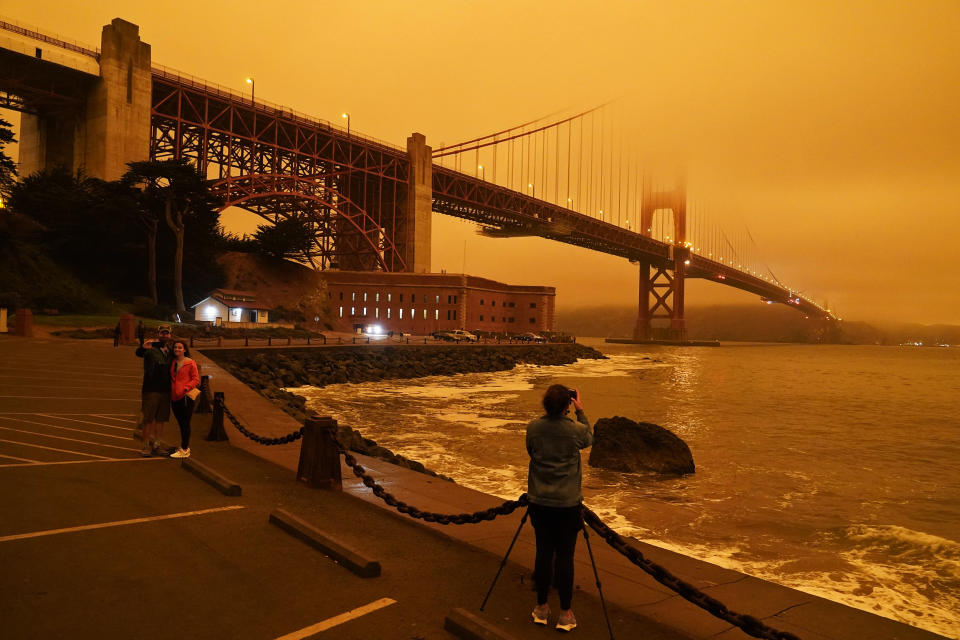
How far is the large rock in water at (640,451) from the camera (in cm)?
1397

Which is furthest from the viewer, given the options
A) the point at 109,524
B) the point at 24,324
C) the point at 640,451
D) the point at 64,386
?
the point at 24,324

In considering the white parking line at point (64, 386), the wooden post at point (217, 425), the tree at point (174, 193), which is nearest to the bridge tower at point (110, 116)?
the tree at point (174, 193)

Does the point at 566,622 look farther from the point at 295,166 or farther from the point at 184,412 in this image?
the point at 295,166

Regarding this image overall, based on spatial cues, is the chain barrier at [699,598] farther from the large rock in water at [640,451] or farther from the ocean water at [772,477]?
the large rock in water at [640,451]

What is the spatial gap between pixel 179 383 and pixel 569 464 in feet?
21.9

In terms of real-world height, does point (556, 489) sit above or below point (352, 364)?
above

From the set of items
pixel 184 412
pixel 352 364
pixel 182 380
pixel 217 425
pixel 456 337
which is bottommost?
pixel 352 364

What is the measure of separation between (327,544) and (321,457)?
2.35m

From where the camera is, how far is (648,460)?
1394 centimetres

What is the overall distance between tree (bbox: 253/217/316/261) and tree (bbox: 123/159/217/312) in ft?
50.2

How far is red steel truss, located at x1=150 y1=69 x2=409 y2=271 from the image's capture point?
55969 millimetres

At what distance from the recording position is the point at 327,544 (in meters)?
5.32

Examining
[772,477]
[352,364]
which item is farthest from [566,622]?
[352,364]

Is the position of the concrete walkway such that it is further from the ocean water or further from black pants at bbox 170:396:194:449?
the ocean water
